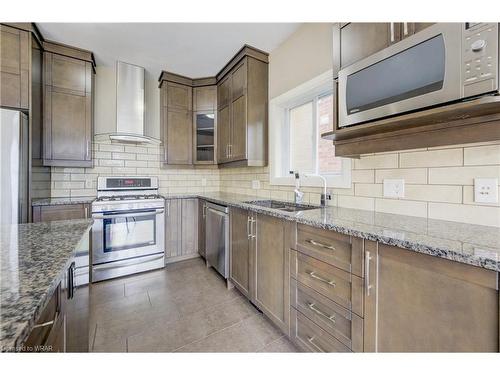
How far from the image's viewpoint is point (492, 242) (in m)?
0.82

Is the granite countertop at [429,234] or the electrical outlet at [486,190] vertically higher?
the electrical outlet at [486,190]

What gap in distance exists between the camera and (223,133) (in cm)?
306

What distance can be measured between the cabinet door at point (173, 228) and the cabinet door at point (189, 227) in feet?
0.19

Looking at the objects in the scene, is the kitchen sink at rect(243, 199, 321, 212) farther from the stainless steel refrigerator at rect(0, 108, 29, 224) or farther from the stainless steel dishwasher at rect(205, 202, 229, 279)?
the stainless steel refrigerator at rect(0, 108, 29, 224)

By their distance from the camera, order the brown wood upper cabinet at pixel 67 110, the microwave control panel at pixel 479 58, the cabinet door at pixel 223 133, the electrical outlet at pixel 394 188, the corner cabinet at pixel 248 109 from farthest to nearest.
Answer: the cabinet door at pixel 223 133 < the corner cabinet at pixel 248 109 < the brown wood upper cabinet at pixel 67 110 < the electrical outlet at pixel 394 188 < the microwave control panel at pixel 479 58

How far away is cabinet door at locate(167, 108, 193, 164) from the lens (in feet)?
10.5

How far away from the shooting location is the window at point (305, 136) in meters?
1.97

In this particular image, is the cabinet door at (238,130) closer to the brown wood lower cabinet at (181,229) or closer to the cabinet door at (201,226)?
the cabinet door at (201,226)

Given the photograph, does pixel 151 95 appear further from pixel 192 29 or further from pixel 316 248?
pixel 316 248

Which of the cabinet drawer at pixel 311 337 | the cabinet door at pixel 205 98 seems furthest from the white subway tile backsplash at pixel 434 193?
the cabinet door at pixel 205 98

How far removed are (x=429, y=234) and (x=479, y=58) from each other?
714mm

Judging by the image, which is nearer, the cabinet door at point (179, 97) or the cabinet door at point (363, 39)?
the cabinet door at point (363, 39)

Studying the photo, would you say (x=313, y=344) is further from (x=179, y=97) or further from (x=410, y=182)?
(x=179, y=97)
